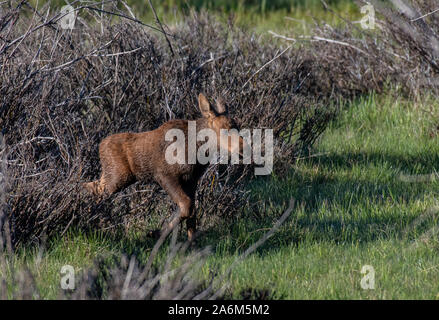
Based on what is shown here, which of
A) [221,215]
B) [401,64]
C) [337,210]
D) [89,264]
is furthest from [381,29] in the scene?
[89,264]

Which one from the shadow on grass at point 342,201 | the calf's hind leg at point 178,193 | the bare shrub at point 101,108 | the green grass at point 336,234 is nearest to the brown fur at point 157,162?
the calf's hind leg at point 178,193

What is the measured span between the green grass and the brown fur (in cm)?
42

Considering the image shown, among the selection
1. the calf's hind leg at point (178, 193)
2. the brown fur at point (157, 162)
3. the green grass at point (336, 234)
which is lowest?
the green grass at point (336, 234)

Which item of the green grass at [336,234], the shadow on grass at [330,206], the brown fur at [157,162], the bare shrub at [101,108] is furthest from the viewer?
the shadow on grass at [330,206]

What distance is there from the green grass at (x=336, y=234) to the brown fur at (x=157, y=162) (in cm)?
42

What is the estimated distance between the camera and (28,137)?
501cm

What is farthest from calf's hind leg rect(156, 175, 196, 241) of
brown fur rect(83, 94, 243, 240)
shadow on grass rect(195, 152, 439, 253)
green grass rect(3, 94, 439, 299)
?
shadow on grass rect(195, 152, 439, 253)

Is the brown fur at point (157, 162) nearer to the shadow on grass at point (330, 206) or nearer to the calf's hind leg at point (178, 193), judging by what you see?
the calf's hind leg at point (178, 193)

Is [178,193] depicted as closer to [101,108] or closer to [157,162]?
[157,162]

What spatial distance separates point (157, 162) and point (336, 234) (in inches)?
56.8

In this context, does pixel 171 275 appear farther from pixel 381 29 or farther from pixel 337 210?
pixel 381 29

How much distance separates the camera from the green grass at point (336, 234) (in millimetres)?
4180

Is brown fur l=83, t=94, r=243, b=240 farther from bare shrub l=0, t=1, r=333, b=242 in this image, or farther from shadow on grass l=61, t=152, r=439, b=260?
shadow on grass l=61, t=152, r=439, b=260

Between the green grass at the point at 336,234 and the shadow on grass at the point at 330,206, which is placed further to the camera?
the shadow on grass at the point at 330,206
